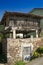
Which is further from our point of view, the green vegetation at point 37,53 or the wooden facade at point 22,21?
the wooden facade at point 22,21

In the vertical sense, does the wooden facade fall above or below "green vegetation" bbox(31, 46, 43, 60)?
above

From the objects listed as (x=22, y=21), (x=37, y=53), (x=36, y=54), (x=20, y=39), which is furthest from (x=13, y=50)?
(x=22, y=21)

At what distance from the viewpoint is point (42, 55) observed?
20641 millimetres

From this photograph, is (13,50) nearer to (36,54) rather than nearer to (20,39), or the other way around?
(20,39)

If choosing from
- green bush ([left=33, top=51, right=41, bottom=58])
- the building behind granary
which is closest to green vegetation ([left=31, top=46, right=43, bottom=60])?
green bush ([left=33, top=51, right=41, bottom=58])

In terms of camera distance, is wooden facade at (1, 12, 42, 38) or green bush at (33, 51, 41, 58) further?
wooden facade at (1, 12, 42, 38)

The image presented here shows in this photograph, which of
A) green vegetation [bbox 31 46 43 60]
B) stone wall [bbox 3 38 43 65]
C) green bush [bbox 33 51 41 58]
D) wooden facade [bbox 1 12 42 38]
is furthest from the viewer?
wooden facade [bbox 1 12 42 38]

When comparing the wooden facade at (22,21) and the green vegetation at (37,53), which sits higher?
the wooden facade at (22,21)

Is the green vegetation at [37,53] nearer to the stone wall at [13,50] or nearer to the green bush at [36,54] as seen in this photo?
the green bush at [36,54]

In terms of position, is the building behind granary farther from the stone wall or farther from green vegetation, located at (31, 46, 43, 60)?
green vegetation, located at (31, 46, 43, 60)

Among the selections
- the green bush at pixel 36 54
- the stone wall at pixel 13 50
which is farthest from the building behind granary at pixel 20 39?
the green bush at pixel 36 54

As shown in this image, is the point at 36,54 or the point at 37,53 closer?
the point at 36,54

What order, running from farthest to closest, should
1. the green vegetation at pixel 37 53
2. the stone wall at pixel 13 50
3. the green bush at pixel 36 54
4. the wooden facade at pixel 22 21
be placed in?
the wooden facade at pixel 22 21
the stone wall at pixel 13 50
the green vegetation at pixel 37 53
the green bush at pixel 36 54

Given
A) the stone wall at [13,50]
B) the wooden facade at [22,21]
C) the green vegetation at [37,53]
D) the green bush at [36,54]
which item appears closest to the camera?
the green bush at [36,54]
